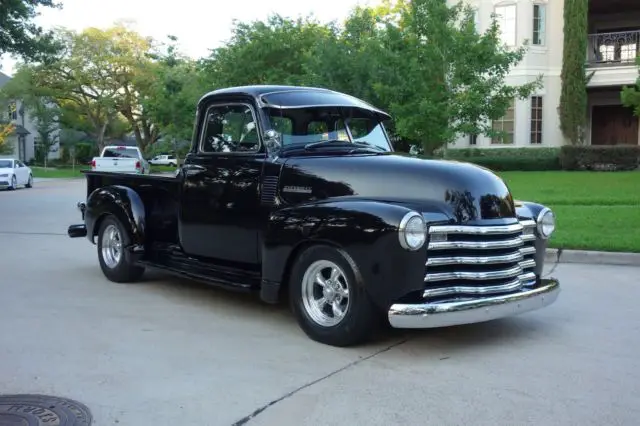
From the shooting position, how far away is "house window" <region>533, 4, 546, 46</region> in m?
28.7

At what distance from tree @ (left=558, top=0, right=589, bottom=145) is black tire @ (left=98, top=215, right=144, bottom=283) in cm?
2333

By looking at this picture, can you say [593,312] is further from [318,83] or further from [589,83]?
[589,83]

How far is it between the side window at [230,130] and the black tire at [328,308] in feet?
4.49

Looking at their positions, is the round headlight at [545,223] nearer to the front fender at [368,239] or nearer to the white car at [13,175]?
the front fender at [368,239]

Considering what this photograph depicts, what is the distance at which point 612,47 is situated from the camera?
96.9 feet

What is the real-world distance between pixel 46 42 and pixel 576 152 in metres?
19.7

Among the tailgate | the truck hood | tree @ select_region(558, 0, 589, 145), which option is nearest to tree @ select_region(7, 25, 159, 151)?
the tailgate

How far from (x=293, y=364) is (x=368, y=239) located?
1.08 meters

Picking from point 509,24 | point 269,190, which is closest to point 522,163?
point 509,24

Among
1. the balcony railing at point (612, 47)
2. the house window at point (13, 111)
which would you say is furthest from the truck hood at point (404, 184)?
the house window at point (13, 111)

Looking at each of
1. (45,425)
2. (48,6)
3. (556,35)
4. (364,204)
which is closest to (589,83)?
(556,35)

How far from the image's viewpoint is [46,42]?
2336 centimetres

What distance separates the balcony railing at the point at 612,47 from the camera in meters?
28.9

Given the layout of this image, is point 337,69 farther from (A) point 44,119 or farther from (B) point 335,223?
(A) point 44,119
